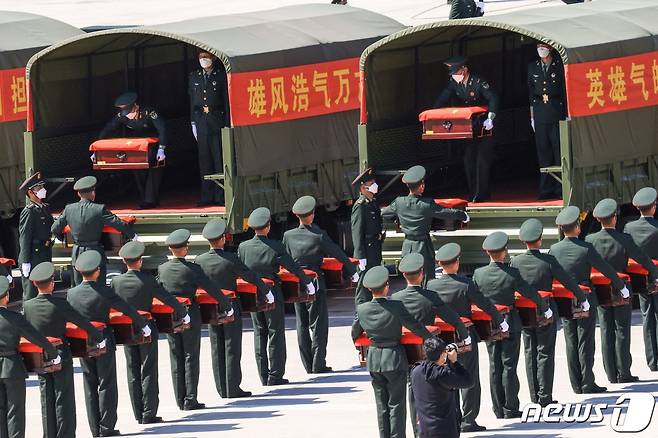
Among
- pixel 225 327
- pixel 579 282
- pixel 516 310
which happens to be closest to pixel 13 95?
pixel 225 327

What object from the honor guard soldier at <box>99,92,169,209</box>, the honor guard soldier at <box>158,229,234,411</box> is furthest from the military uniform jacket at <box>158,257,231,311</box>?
the honor guard soldier at <box>99,92,169,209</box>

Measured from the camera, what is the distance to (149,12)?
47031 mm

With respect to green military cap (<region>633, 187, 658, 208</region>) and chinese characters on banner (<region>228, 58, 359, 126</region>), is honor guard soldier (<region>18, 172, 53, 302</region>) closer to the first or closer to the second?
chinese characters on banner (<region>228, 58, 359, 126</region>)

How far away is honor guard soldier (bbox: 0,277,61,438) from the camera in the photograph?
1764 cm

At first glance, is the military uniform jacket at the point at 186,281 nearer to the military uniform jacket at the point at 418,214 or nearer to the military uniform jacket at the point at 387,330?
the military uniform jacket at the point at 387,330

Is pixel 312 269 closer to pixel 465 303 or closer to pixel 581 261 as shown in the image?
pixel 581 261

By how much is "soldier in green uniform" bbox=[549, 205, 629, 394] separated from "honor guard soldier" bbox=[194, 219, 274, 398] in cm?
285

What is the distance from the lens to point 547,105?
24094 mm

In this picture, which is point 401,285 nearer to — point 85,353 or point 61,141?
point 61,141

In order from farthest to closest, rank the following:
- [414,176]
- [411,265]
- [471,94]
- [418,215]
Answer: [471,94]
[414,176]
[418,215]
[411,265]

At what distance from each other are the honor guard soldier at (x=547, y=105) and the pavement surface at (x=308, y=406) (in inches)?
94.3

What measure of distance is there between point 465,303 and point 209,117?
757 cm

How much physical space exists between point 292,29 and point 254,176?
2.49 meters

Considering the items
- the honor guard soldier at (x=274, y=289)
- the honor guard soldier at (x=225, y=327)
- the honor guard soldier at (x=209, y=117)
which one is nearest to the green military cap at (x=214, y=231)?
the honor guard soldier at (x=225, y=327)
